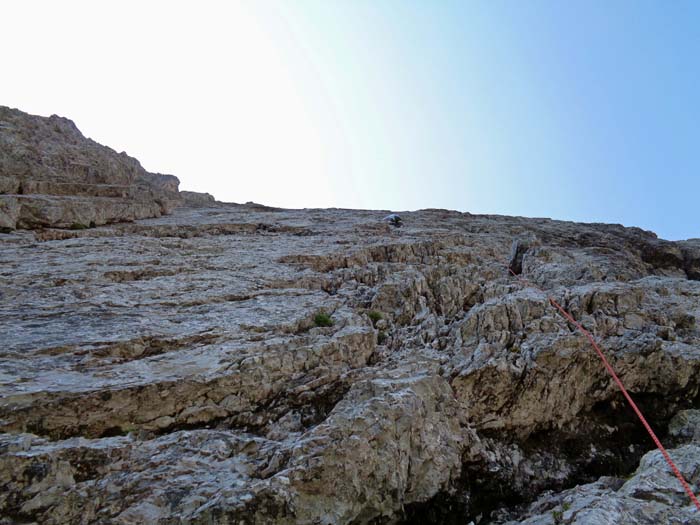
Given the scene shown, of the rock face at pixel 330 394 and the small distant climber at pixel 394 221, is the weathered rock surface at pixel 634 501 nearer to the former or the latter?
the rock face at pixel 330 394

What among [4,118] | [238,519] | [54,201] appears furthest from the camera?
[4,118]

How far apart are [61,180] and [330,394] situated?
23.1 meters

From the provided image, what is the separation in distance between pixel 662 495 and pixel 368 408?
500 cm

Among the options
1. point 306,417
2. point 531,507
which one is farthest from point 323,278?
point 531,507

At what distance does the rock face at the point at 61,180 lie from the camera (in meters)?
19.8

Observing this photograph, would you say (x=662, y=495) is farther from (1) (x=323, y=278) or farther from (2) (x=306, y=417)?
(1) (x=323, y=278)

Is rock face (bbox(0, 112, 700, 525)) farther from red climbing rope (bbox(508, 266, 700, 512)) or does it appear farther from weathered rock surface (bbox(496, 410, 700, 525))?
red climbing rope (bbox(508, 266, 700, 512))

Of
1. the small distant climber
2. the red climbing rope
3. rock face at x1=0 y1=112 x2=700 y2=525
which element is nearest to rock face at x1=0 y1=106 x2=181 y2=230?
rock face at x1=0 y1=112 x2=700 y2=525

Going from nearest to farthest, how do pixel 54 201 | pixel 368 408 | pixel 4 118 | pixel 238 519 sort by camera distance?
pixel 238 519 → pixel 368 408 → pixel 54 201 → pixel 4 118

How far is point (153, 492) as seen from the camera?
21.0 feet

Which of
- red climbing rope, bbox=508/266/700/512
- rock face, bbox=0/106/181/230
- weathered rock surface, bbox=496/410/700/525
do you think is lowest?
weathered rock surface, bbox=496/410/700/525

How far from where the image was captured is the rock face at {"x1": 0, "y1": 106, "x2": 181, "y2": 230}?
1981cm

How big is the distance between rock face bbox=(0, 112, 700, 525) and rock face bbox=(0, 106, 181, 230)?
4.34m

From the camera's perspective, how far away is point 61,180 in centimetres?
2411
